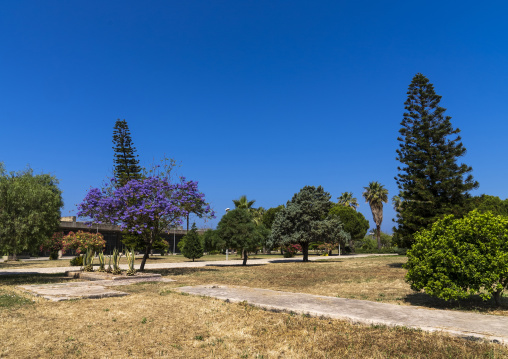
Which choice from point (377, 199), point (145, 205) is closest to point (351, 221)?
point (377, 199)

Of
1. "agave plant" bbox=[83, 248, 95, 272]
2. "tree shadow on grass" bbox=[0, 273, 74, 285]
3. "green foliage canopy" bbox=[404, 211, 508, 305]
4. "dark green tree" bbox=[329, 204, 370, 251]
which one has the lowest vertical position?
"tree shadow on grass" bbox=[0, 273, 74, 285]

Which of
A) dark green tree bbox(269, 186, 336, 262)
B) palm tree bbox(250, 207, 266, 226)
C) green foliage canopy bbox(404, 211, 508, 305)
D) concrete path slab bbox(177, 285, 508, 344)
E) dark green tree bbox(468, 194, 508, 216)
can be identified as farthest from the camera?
palm tree bbox(250, 207, 266, 226)

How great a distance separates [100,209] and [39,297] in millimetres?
7758

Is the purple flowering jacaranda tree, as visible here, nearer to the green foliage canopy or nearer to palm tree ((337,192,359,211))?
the green foliage canopy

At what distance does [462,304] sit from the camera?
888 centimetres

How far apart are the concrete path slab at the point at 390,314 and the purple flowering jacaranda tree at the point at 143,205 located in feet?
28.6

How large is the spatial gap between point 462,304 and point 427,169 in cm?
1841

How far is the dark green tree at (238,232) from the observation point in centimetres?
Answer: 2783

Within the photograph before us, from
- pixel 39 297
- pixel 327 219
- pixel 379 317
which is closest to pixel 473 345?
pixel 379 317

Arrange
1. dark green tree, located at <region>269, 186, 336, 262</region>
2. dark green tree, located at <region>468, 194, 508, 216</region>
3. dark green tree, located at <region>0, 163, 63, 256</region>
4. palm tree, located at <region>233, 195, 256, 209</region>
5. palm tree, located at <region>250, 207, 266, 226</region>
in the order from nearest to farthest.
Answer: dark green tree, located at <region>0, 163, 63, 256</region>
dark green tree, located at <region>269, 186, 336, 262</region>
dark green tree, located at <region>468, 194, 508, 216</region>
palm tree, located at <region>233, 195, 256, 209</region>
palm tree, located at <region>250, 207, 266, 226</region>

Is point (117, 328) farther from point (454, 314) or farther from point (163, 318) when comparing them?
point (454, 314)

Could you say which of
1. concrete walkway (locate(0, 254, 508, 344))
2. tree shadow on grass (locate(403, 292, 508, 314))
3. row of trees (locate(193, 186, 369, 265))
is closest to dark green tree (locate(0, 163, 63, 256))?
concrete walkway (locate(0, 254, 508, 344))

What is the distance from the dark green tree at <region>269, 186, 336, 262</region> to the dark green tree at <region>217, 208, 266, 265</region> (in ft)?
11.1

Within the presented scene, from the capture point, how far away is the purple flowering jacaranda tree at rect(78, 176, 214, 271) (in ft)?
57.5
